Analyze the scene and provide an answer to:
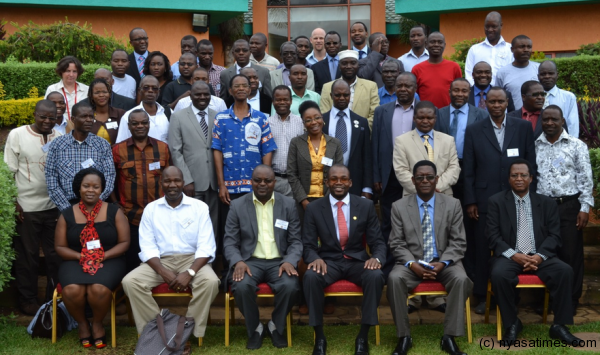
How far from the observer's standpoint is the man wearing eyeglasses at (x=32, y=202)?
7.00 m

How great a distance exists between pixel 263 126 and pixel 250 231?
1343mm

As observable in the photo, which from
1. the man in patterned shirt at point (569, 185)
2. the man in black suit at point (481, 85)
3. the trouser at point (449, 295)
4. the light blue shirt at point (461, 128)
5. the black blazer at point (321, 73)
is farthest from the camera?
the black blazer at point (321, 73)

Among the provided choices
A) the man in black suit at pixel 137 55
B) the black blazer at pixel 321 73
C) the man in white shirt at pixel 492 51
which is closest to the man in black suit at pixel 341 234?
the black blazer at pixel 321 73

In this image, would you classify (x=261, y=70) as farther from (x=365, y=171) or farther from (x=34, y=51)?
(x=34, y=51)

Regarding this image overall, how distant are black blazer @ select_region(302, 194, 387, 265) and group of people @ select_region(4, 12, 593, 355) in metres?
0.01

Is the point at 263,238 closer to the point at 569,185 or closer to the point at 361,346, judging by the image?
the point at 361,346

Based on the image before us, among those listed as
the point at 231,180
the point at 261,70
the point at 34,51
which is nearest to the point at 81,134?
the point at 231,180

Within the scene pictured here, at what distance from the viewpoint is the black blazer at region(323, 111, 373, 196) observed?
24.4 feet

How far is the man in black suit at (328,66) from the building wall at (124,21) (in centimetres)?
1011

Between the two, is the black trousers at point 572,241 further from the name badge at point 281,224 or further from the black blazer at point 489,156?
the name badge at point 281,224

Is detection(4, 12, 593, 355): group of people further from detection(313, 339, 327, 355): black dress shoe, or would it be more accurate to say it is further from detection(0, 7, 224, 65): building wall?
detection(0, 7, 224, 65): building wall

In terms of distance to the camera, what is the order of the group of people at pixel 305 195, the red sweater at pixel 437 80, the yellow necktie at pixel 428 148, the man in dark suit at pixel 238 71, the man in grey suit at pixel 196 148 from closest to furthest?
the group of people at pixel 305 195
the yellow necktie at pixel 428 148
the man in grey suit at pixel 196 148
the red sweater at pixel 437 80
the man in dark suit at pixel 238 71

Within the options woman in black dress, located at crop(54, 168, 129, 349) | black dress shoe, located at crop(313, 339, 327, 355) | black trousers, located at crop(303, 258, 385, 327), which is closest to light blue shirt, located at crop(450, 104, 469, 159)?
black trousers, located at crop(303, 258, 385, 327)

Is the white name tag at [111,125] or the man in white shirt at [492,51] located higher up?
the man in white shirt at [492,51]
